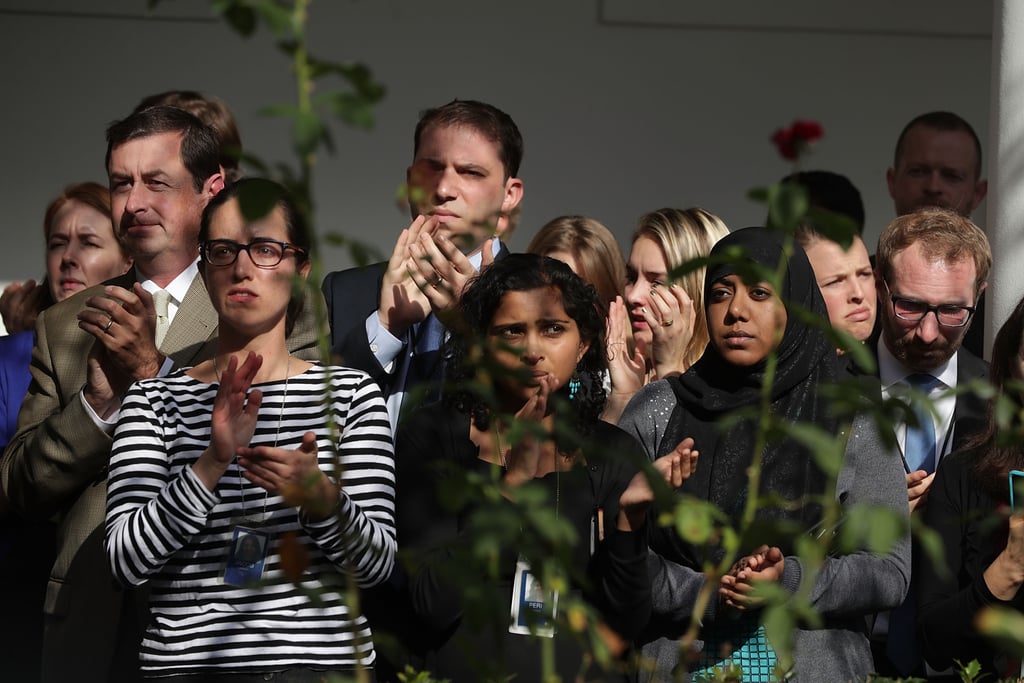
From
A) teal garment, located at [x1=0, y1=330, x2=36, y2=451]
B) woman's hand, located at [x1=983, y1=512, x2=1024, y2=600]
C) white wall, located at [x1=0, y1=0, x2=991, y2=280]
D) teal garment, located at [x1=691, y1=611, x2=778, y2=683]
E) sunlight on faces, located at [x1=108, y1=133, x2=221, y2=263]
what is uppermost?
white wall, located at [x1=0, y1=0, x2=991, y2=280]

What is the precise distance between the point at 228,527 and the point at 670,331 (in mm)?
1584

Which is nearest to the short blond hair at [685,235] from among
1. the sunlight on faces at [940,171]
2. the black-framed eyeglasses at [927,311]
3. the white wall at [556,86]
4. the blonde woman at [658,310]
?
the blonde woman at [658,310]

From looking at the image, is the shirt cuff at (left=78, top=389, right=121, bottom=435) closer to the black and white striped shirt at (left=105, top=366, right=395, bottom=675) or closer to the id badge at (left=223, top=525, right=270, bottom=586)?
the black and white striped shirt at (left=105, top=366, right=395, bottom=675)

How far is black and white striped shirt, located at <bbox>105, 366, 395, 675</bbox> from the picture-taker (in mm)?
2885

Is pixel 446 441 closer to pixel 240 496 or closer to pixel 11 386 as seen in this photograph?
pixel 240 496

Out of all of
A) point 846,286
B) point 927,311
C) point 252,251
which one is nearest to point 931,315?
point 927,311

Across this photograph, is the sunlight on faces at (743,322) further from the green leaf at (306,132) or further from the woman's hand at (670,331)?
the green leaf at (306,132)

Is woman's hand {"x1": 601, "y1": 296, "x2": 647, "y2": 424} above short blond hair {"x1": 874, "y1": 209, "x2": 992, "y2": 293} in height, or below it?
below

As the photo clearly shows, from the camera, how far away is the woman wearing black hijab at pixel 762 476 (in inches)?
123

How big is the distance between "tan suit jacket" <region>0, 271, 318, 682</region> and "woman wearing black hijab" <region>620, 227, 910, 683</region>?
1.00 m

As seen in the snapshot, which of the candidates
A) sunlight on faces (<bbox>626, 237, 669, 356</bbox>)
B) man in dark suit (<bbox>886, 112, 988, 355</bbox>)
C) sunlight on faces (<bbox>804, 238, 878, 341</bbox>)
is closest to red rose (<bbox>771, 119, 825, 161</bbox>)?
sunlight on faces (<bbox>626, 237, 669, 356</bbox>)

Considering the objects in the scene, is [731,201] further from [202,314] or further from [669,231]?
[202,314]

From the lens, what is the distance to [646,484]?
267cm

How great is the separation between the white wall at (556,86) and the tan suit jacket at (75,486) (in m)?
3.31
